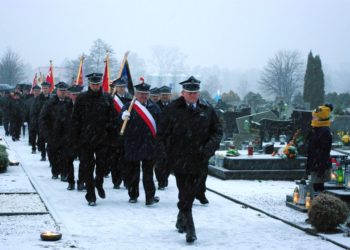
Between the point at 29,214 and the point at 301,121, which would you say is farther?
the point at 301,121

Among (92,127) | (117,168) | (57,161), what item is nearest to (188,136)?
(92,127)

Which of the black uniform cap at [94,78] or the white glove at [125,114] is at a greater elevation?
the black uniform cap at [94,78]

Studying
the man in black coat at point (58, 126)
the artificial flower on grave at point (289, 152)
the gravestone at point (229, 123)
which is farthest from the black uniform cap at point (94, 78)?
the gravestone at point (229, 123)

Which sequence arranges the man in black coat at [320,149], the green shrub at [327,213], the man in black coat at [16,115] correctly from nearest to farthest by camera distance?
the green shrub at [327,213]
the man in black coat at [320,149]
the man in black coat at [16,115]

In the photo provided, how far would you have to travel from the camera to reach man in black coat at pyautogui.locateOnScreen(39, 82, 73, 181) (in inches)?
628

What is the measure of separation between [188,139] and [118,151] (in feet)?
20.0

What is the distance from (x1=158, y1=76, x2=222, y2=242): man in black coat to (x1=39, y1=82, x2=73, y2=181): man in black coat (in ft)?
20.2

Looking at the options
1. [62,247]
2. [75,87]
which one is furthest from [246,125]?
[62,247]

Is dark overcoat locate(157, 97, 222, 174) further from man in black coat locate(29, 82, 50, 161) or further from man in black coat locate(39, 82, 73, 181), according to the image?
man in black coat locate(29, 82, 50, 161)

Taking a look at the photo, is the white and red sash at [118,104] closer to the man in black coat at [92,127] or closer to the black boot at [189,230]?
the man in black coat at [92,127]

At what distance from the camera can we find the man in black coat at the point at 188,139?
31.4ft

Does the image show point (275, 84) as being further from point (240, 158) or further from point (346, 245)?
point (346, 245)

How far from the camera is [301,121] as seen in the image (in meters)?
16.3

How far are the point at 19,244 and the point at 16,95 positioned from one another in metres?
22.7
